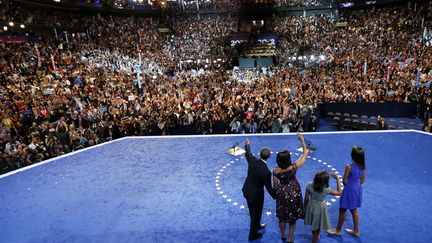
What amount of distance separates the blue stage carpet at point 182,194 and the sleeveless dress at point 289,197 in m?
0.70

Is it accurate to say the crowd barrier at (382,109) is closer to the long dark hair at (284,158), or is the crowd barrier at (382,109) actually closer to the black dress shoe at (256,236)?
the black dress shoe at (256,236)

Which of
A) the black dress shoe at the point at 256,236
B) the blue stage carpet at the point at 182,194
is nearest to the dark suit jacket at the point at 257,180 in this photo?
the black dress shoe at the point at 256,236

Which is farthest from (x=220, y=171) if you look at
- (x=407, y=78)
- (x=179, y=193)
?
(x=407, y=78)

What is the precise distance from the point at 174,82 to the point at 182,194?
48.5 ft

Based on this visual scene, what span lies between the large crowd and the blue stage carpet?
2331mm

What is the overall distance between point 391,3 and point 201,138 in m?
31.6

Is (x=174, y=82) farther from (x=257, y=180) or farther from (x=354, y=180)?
(x=354, y=180)

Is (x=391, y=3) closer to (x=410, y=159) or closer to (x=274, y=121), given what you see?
(x=274, y=121)

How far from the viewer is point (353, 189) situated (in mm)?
4484

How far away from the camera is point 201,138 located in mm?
10406

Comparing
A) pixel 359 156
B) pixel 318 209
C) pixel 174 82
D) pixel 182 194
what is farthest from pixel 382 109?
pixel 174 82

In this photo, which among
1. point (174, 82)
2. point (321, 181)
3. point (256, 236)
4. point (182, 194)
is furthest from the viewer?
point (174, 82)

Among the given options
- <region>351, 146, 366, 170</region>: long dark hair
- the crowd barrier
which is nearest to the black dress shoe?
<region>351, 146, 366, 170</region>: long dark hair

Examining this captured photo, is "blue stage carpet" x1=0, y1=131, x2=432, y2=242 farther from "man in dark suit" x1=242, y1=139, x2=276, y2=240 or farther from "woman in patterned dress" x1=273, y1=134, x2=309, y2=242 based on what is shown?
"man in dark suit" x1=242, y1=139, x2=276, y2=240
